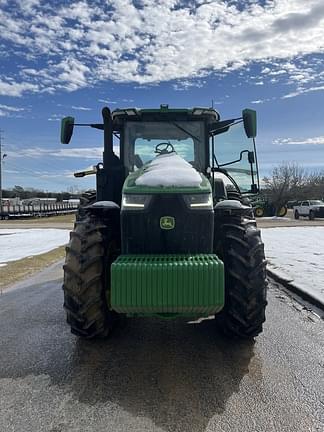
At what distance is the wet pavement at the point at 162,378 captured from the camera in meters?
2.99

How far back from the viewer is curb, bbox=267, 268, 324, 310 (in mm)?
6184

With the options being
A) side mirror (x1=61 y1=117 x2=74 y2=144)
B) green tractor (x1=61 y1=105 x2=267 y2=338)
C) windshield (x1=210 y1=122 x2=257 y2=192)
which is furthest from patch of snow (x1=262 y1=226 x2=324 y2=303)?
side mirror (x1=61 y1=117 x2=74 y2=144)

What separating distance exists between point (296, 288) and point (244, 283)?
3.51 m

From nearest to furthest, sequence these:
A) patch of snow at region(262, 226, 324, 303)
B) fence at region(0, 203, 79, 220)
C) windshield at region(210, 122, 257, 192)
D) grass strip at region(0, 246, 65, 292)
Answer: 1. windshield at region(210, 122, 257, 192)
2. patch of snow at region(262, 226, 324, 303)
3. grass strip at region(0, 246, 65, 292)
4. fence at region(0, 203, 79, 220)

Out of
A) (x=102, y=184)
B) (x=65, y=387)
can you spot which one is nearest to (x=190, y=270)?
(x=65, y=387)

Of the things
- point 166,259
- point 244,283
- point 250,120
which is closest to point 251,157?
point 250,120

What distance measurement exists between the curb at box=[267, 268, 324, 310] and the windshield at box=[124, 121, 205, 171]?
2575mm

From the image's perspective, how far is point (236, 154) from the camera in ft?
22.8

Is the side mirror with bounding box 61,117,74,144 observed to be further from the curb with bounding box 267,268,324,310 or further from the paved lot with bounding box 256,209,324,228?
the paved lot with bounding box 256,209,324,228

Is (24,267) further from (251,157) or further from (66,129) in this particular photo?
(251,157)

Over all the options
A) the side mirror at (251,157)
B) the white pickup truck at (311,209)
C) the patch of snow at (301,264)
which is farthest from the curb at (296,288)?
the white pickup truck at (311,209)

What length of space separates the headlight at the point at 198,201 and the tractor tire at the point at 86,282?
975 millimetres

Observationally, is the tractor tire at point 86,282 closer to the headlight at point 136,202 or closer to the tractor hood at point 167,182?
the headlight at point 136,202

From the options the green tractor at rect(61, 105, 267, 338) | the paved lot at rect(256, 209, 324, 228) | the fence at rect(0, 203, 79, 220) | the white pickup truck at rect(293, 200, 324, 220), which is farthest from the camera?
the fence at rect(0, 203, 79, 220)
